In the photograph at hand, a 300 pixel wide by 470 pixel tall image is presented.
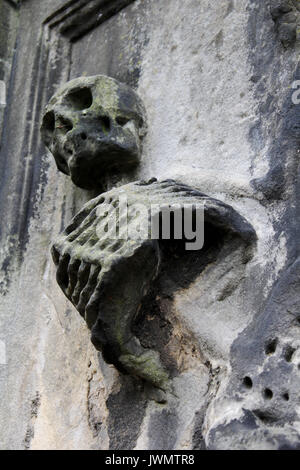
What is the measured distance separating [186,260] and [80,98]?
44 centimetres

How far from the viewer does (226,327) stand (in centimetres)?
127

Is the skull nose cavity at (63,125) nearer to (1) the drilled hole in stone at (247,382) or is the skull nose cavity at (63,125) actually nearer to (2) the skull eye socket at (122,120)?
(2) the skull eye socket at (122,120)

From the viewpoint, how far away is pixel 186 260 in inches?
53.4

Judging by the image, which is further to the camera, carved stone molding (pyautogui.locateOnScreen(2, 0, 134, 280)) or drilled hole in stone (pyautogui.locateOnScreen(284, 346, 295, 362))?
carved stone molding (pyautogui.locateOnScreen(2, 0, 134, 280))

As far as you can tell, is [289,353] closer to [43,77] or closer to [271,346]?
[271,346]

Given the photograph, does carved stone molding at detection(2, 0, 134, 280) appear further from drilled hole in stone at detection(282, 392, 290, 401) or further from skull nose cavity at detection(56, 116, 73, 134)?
drilled hole in stone at detection(282, 392, 290, 401)

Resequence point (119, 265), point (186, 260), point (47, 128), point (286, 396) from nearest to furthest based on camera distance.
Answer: point (286, 396)
point (119, 265)
point (186, 260)
point (47, 128)

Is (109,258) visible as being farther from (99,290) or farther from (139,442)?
(139,442)

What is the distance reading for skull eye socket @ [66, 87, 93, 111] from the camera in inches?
61.6

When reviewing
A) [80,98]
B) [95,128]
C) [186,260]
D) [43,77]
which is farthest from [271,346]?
[43,77]

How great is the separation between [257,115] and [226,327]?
0.40 meters

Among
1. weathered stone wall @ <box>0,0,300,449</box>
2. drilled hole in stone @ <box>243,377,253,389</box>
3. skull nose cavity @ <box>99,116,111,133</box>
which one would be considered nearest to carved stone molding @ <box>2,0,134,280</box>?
weathered stone wall @ <box>0,0,300,449</box>

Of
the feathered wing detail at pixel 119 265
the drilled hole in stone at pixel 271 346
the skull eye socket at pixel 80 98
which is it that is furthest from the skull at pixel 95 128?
the drilled hole in stone at pixel 271 346

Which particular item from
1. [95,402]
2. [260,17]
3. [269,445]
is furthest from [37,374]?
[260,17]
